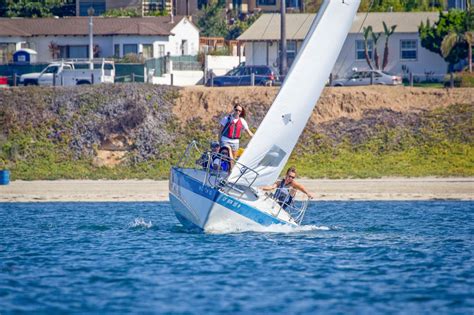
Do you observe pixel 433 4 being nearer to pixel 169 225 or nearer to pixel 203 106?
pixel 203 106

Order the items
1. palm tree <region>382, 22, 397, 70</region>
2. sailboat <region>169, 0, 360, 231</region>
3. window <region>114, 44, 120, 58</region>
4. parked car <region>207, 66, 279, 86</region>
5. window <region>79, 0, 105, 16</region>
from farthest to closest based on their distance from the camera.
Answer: window <region>79, 0, 105, 16</region>, window <region>114, 44, 120, 58</region>, palm tree <region>382, 22, 397, 70</region>, parked car <region>207, 66, 279, 86</region>, sailboat <region>169, 0, 360, 231</region>

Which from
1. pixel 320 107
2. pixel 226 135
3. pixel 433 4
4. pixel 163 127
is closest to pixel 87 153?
pixel 163 127

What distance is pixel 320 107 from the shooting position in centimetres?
4647

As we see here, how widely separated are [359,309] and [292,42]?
5002cm

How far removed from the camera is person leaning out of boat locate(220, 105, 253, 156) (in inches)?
996

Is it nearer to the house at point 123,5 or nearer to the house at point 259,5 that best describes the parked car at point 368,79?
the house at point 123,5

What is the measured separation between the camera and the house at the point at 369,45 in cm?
6488

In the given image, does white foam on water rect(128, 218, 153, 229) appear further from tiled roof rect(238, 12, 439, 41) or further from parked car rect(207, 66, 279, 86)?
tiled roof rect(238, 12, 439, 41)

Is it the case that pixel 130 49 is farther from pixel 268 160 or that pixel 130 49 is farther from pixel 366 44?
pixel 268 160

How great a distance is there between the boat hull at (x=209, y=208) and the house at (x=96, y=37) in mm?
43422

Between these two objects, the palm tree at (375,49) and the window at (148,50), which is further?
the window at (148,50)

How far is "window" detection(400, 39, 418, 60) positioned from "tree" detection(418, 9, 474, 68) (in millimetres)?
1914

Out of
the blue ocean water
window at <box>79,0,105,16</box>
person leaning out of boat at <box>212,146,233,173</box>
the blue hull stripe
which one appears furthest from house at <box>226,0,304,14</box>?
the blue hull stripe

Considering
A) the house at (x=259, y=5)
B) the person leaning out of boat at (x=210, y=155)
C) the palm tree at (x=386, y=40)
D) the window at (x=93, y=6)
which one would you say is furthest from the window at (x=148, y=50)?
the person leaning out of boat at (x=210, y=155)
